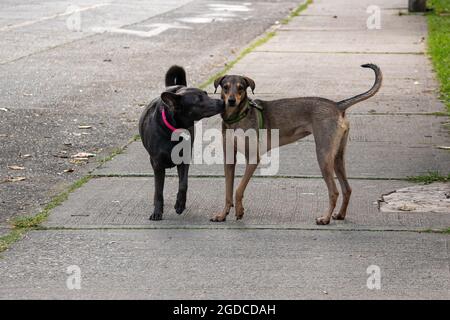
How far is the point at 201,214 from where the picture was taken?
7.66 metres

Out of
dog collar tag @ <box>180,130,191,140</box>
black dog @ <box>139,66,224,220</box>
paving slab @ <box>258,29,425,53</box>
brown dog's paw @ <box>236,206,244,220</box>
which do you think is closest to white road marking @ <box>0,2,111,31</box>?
paving slab @ <box>258,29,425,53</box>

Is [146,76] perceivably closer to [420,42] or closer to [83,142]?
[83,142]

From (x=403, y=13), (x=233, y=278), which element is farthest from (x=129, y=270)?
(x=403, y=13)

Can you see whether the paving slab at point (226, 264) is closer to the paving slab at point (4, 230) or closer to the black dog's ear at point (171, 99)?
the paving slab at point (4, 230)

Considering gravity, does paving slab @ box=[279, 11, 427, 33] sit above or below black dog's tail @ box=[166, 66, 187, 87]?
below

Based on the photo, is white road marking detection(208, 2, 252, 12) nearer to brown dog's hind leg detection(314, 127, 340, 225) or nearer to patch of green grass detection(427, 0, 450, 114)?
patch of green grass detection(427, 0, 450, 114)

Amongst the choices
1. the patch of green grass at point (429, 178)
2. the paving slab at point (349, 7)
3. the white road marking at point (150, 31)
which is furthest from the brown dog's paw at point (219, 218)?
the paving slab at point (349, 7)

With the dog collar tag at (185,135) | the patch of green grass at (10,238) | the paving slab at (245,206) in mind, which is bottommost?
the paving slab at (245,206)

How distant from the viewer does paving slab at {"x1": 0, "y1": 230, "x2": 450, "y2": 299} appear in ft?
19.5

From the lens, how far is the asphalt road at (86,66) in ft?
31.3

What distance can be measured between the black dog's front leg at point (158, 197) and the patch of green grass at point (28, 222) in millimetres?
788

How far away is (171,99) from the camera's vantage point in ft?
24.0

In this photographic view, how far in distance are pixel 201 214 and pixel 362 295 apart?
2.05m

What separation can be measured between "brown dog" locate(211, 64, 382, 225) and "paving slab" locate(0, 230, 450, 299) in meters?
0.41
